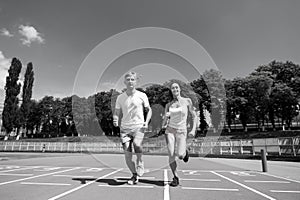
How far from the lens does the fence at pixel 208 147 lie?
1523 cm

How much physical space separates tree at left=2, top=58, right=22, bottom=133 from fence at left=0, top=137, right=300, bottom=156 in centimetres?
1881

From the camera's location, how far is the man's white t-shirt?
15.3ft

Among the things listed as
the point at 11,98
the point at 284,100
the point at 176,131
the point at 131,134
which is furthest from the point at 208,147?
the point at 11,98

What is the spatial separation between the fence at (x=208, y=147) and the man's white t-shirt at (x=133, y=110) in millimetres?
13071

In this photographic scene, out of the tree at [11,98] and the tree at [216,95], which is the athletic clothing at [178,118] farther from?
the tree at [11,98]

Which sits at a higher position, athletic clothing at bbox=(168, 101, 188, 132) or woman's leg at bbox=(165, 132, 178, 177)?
athletic clothing at bbox=(168, 101, 188, 132)

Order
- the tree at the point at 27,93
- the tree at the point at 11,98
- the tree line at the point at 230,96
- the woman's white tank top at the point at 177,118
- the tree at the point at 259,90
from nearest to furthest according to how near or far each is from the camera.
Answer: the woman's white tank top at the point at 177,118 < the tree line at the point at 230,96 < the tree at the point at 259,90 < the tree at the point at 11,98 < the tree at the point at 27,93

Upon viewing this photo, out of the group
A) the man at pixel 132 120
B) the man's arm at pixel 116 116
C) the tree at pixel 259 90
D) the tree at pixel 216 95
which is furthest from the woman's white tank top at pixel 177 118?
the tree at pixel 259 90

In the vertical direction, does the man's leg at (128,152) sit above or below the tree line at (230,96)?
below

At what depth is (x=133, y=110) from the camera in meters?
4.70

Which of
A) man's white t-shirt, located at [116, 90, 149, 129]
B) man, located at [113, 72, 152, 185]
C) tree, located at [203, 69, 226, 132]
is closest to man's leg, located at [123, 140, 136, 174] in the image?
man, located at [113, 72, 152, 185]

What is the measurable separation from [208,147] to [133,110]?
63.5 feet

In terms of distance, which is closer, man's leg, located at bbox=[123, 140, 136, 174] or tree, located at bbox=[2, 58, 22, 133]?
man's leg, located at bbox=[123, 140, 136, 174]

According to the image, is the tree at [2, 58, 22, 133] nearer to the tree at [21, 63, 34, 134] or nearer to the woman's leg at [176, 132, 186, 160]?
the tree at [21, 63, 34, 134]
